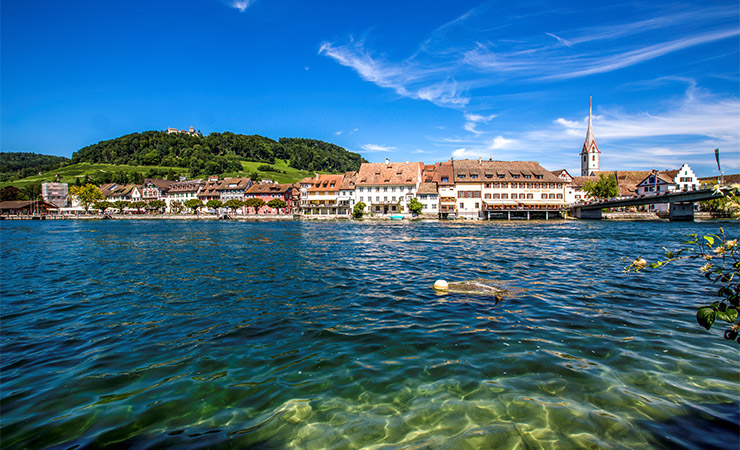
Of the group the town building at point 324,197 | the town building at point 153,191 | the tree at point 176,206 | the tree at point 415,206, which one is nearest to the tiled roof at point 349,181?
the town building at point 324,197

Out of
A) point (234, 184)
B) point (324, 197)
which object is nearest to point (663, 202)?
point (324, 197)

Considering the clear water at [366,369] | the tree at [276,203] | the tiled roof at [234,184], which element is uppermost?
the tiled roof at [234,184]

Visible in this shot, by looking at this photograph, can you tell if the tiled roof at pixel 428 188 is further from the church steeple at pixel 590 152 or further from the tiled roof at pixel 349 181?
the church steeple at pixel 590 152

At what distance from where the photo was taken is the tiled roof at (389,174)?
308ft

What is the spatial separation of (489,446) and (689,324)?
713 centimetres

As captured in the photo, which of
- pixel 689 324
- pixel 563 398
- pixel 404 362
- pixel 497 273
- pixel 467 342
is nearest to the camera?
pixel 563 398

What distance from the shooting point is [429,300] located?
35.8ft

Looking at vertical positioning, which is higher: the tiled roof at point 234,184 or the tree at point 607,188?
the tiled roof at point 234,184

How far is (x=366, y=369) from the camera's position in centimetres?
632

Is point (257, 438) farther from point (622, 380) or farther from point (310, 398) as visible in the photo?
point (622, 380)

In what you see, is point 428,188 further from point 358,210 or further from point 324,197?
point 324,197

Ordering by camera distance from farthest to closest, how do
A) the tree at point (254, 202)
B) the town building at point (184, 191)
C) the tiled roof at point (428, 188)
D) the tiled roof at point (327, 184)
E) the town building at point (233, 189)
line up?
the town building at point (184, 191)
the town building at point (233, 189)
the tree at point (254, 202)
the tiled roof at point (327, 184)
the tiled roof at point (428, 188)

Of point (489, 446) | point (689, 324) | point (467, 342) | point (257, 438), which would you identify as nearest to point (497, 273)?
point (689, 324)

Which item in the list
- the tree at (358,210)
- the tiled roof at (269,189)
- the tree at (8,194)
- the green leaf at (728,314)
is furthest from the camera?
the tree at (8,194)
